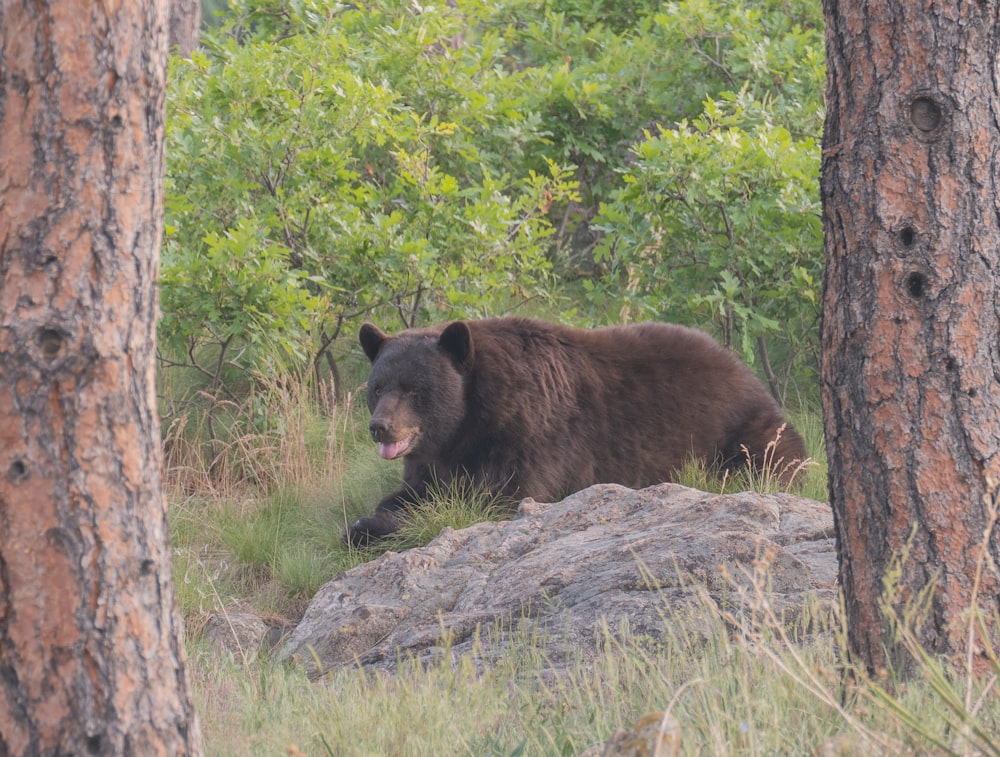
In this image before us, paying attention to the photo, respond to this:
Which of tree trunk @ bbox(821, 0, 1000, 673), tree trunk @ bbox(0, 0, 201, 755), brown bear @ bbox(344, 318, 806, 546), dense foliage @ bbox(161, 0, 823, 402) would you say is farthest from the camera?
dense foliage @ bbox(161, 0, 823, 402)

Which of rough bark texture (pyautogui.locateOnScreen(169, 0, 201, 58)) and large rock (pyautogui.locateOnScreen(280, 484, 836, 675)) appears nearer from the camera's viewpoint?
large rock (pyautogui.locateOnScreen(280, 484, 836, 675))

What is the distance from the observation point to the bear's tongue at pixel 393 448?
7578 millimetres

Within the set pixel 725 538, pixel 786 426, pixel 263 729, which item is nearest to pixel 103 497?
pixel 263 729

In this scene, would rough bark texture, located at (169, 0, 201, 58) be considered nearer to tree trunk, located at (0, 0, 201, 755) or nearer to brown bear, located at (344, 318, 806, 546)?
brown bear, located at (344, 318, 806, 546)

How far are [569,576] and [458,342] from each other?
92.2 inches

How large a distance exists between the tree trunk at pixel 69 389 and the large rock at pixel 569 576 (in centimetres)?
189

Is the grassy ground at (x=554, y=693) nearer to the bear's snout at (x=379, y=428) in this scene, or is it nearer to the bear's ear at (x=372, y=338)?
the bear's snout at (x=379, y=428)

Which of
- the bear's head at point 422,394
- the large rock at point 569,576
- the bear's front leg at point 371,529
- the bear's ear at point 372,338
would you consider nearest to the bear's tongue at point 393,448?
the bear's head at point 422,394

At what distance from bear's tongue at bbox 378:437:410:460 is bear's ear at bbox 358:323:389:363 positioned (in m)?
0.70

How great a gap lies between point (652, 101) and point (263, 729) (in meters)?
9.00

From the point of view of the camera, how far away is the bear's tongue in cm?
758

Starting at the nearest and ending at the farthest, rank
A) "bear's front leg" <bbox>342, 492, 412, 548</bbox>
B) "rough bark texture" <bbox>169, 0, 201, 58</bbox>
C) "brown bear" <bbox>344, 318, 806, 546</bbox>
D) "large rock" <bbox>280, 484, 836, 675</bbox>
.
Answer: "large rock" <bbox>280, 484, 836, 675</bbox> → "bear's front leg" <bbox>342, 492, 412, 548</bbox> → "brown bear" <bbox>344, 318, 806, 546</bbox> → "rough bark texture" <bbox>169, 0, 201, 58</bbox>

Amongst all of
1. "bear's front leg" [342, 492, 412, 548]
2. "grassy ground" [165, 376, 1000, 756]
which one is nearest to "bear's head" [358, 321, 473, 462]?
"bear's front leg" [342, 492, 412, 548]

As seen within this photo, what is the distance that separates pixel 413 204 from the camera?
32.1 ft
